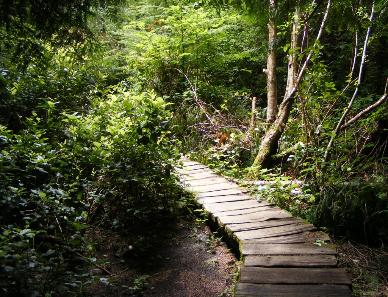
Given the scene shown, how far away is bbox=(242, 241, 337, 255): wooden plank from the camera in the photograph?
3643mm

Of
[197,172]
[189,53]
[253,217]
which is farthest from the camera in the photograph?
[189,53]

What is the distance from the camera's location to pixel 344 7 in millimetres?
4016

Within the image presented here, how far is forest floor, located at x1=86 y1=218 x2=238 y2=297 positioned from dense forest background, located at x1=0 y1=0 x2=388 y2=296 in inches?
7.9

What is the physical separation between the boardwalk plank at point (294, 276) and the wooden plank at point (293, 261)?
0.08m

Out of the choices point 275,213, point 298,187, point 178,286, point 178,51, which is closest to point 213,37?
point 178,51

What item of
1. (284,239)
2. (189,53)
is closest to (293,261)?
(284,239)

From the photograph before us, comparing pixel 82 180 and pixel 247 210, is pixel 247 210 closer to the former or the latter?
pixel 247 210

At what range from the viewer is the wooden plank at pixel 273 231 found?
410 centimetres

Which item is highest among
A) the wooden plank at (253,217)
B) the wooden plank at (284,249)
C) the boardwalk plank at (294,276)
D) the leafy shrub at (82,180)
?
the leafy shrub at (82,180)

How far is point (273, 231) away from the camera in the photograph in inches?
165

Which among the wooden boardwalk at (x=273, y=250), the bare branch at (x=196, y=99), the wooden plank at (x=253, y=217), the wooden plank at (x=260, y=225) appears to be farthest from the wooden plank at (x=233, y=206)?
the bare branch at (x=196, y=99)

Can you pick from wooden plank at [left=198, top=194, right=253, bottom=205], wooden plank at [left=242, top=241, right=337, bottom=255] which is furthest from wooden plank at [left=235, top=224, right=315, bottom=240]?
wooden plank at [left=198, top=194, right=253, bottom=205]

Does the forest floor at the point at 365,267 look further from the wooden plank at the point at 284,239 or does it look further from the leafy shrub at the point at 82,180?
the leafy shrub at the point at 82,180

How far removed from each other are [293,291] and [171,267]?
160cm
